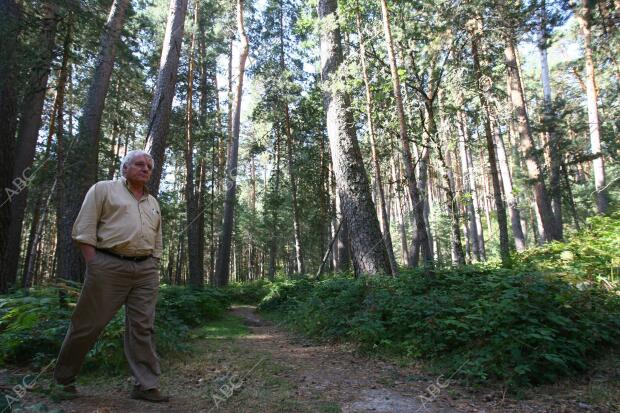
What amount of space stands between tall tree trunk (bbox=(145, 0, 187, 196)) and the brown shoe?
4.99m

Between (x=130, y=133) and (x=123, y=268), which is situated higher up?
(x=130, y=133)

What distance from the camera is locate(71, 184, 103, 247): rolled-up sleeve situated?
2992 mm

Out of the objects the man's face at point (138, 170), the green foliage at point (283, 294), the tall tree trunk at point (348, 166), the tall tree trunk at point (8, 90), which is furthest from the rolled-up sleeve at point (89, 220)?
the green foliage at point (283, 294)

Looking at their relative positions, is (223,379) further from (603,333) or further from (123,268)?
(603,333)

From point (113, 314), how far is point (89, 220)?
820 millimetres

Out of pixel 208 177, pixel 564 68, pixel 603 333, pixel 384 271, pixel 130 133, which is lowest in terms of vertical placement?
pixel 603 333

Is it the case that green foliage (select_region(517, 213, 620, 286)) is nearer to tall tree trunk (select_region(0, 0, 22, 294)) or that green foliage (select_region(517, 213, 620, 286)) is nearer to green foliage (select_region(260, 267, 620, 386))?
green foliage (select_region(260, 267, 620, 386))

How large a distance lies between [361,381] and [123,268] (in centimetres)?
272

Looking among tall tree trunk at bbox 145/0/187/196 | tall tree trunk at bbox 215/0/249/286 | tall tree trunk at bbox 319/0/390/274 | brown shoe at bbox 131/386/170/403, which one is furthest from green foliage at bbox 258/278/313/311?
brown shoe at bbox 131/386/170/403

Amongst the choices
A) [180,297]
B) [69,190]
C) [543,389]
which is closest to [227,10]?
[69,190]

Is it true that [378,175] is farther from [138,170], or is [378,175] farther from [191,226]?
[191,226]

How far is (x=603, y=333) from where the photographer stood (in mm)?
3984

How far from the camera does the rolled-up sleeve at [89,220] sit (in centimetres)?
299

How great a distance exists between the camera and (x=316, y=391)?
144 inches
